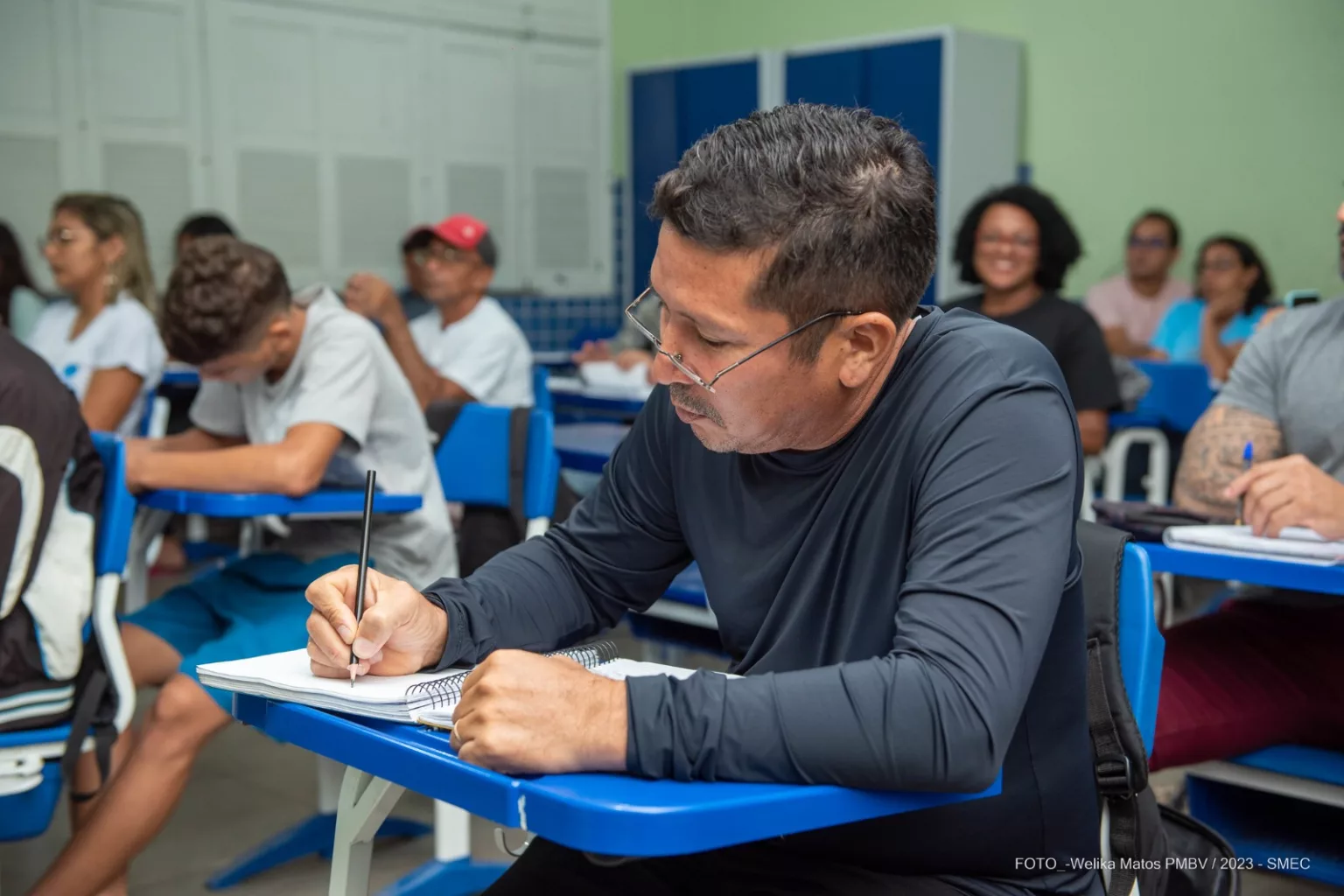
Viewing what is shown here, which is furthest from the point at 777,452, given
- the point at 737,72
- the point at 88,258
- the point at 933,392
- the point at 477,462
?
the point at 737,72

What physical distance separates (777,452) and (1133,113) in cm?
593

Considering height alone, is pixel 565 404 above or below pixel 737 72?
below

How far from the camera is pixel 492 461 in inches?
110

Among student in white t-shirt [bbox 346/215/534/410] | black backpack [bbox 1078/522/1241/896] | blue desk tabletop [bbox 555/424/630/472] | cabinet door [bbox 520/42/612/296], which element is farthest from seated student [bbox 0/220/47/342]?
black backpack [bbox 1078/522/1241/896]

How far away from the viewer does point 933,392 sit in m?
1.21

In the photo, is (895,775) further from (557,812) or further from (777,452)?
(777,452)

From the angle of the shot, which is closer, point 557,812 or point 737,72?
point 557,812

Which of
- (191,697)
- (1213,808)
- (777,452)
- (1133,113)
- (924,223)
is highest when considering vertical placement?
(1133,113)

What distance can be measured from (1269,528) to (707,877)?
1.11 metres

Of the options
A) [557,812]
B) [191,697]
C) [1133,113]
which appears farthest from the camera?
[1133,113]

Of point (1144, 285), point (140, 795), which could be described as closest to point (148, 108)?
point (1144, 285)

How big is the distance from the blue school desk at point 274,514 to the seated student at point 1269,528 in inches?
50.2

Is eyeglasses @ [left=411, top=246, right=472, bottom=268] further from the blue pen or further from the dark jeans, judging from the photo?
the dark jeans

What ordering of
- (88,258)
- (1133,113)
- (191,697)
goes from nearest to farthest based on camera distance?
(191,697) → (88,258) → (1133,113)
